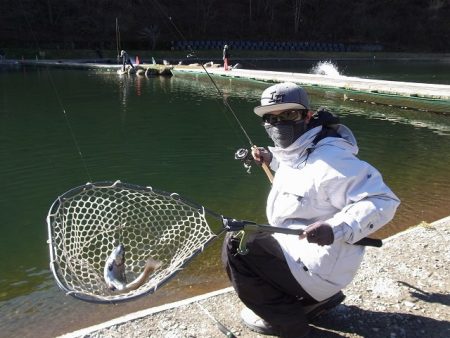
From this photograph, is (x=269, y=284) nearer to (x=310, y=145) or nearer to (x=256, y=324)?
(x=256, y=324)

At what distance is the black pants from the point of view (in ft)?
9.89

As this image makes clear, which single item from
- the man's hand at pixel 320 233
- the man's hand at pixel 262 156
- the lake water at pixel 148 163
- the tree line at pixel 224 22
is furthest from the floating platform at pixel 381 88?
the tree line at pixel 224 22

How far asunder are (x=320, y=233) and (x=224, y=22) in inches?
2840

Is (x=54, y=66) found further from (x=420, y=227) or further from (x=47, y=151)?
(x=420, y=227)

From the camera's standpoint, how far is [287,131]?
10.0 feet

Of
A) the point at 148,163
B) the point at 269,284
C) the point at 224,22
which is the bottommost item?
the point at 148,163

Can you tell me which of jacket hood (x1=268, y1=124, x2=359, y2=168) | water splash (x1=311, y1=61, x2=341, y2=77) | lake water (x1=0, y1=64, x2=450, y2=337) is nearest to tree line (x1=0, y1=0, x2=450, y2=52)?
water splash (x1=311, y1=61, x2=341, y2=77)

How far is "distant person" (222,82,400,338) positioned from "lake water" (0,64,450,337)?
2.19m

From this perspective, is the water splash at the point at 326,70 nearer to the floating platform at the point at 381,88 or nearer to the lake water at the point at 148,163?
the floating platform at the point at 381,88

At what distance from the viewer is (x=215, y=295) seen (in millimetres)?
4004

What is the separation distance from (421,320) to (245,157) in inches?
77.1

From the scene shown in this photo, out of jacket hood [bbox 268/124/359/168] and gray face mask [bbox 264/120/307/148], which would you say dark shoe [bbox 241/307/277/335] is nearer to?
→ jacket hood [bbox 268/124/359/168]

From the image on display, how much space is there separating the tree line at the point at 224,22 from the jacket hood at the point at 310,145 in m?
54.6

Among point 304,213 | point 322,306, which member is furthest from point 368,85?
point 304,213
